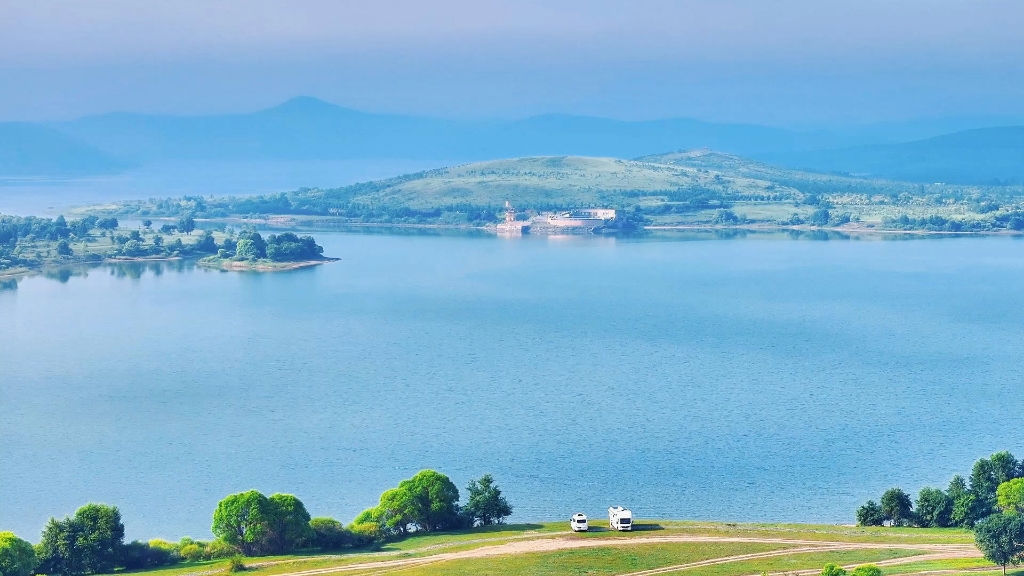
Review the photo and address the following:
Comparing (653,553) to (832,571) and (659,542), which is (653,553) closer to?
(659,542)

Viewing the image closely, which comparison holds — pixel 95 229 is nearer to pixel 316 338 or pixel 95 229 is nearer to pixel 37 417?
pixel 316 338

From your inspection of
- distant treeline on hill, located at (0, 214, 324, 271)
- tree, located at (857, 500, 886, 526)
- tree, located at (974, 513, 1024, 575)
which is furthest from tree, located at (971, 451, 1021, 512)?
distant treeline on hill, located at (0, 214, 324, 271)

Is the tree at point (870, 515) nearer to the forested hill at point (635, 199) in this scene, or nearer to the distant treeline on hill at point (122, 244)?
the distant treeline on hill at point (122, 244)

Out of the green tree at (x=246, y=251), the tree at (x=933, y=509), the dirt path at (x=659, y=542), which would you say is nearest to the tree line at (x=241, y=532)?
the dirt path at (x=659, y=542)

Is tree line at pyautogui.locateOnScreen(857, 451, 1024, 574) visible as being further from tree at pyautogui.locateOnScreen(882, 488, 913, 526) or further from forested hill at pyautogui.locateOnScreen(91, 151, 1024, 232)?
forested hill at pyautogui.locateOnScreen(91, 151, 1024, 232)

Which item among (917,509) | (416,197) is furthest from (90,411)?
(416,197)

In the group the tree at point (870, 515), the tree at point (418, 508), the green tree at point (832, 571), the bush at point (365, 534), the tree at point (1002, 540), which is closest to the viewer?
the green tree at point (832, 571)
